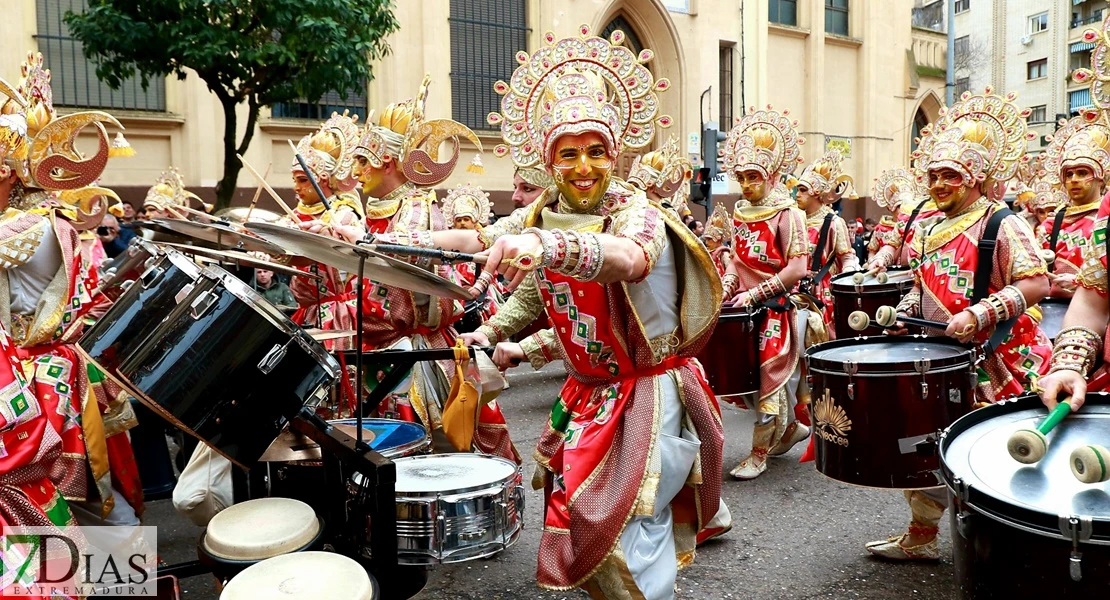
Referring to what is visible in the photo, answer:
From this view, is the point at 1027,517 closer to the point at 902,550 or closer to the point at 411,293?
the point at 902,550

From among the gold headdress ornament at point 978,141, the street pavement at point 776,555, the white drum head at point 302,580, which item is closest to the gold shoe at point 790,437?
the street pavement at point 776,555

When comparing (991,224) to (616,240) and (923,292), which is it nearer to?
(923,292)

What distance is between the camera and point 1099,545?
6.46ft

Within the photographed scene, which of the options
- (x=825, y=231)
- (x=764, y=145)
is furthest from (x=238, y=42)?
(x=825, y=231)

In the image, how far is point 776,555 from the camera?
4.80 meters

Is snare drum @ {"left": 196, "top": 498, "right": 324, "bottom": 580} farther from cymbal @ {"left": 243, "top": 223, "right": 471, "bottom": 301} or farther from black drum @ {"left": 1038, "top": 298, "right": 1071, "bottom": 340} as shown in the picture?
black drum @ {"left": 1038, "top": 298, "right": 1071, "bottom": 340}

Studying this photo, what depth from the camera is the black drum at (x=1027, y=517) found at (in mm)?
2002

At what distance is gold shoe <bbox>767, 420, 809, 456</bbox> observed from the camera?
6.65 metres

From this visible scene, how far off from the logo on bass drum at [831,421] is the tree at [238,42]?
326 inches

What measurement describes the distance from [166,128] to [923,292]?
42.3 feet

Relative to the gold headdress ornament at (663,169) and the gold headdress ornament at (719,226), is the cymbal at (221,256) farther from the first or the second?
the gold headdress ornament at (663,169)

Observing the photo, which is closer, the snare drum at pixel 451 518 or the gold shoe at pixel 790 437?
the snare drum at pixel 451 518

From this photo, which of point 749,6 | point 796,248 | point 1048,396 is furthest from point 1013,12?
point 1048,396

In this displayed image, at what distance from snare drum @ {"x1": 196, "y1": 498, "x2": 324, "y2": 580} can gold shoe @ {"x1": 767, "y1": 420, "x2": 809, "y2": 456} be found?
4.17 m
